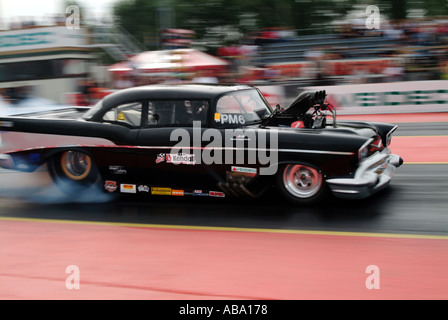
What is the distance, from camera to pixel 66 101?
790 inches

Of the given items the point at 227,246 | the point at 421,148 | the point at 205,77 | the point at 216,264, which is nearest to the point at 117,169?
the point at 227,246

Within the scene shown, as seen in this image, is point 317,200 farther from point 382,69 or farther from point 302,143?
point 382,69

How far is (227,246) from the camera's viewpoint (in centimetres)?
486

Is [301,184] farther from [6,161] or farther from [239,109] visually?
[6,161]

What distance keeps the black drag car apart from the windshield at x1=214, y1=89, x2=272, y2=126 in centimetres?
1

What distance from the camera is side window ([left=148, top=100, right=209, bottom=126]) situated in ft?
19.9

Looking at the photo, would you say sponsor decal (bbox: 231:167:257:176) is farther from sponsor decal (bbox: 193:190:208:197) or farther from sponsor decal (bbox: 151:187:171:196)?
sponsor decal (bbox: 151:187:171:196)

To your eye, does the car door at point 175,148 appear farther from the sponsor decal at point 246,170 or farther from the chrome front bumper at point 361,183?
the chrome front bumper at point 361,183

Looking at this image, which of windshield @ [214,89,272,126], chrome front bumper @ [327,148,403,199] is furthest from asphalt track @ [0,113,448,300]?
windshield @ [214,89,272,126]

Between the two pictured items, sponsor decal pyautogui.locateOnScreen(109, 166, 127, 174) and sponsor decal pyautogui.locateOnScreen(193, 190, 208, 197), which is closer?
sponsor decal pyautogui.locateOnScreen(193, 190, 208, 197)

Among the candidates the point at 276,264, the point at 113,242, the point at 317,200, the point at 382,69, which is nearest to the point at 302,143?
the point at 317,200

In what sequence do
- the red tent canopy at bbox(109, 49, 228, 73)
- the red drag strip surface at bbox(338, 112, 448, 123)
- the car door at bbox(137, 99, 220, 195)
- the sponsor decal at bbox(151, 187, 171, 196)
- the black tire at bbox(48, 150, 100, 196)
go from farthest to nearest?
the red tent canopy at bbox(109, 49, 228, 73) < the red drag strip surface at bbox(338, 112, 448, 123) < the black tire at bbox(48, 150, 100, 196) < the sponsor decal at bbox(151, 187, 171, 196) < the car door at bbox(137, 99, 220, 195)

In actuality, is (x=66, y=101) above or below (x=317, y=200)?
Answer: above
